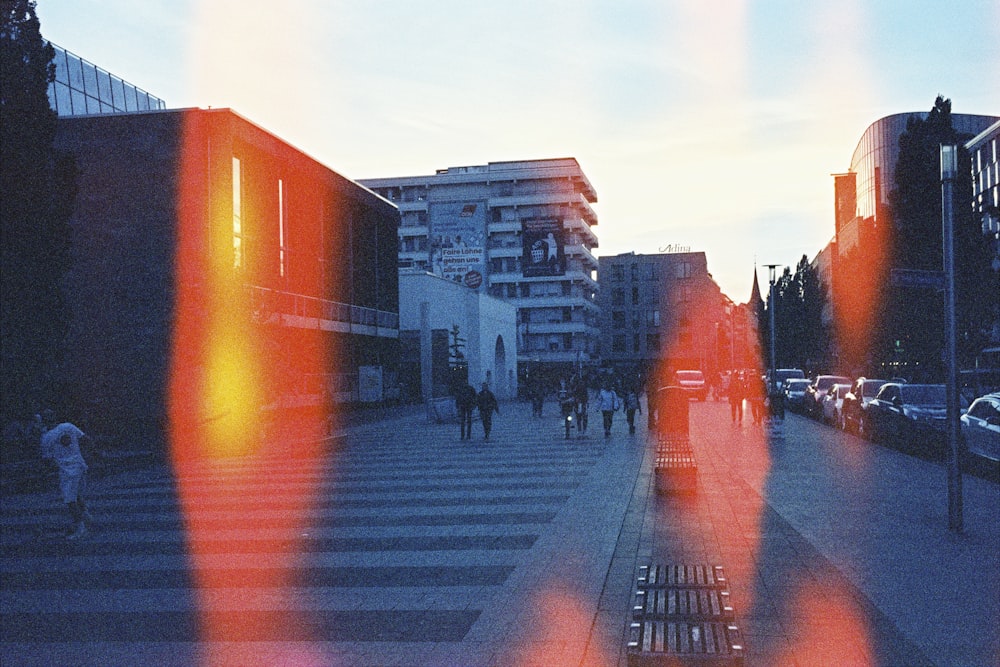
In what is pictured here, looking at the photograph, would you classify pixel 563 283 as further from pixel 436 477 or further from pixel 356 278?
pixel 436 477

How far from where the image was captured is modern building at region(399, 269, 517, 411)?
56000mm

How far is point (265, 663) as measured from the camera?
6719 millimetres

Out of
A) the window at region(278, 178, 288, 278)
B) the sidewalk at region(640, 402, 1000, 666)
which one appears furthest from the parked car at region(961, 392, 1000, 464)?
the window at region(278, 178, 288, 278)

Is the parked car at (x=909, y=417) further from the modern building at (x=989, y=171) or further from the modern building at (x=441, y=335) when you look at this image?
the modern building at (x=989, y=171)

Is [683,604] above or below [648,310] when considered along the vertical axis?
below

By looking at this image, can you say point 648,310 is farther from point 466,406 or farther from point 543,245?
point 466,406

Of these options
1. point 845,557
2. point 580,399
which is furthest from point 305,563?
point 580,399

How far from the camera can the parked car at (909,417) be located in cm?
2296

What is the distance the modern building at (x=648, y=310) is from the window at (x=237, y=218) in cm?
9814

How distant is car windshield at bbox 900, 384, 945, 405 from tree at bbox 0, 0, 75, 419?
19.3 meters

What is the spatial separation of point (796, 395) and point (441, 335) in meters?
19.1

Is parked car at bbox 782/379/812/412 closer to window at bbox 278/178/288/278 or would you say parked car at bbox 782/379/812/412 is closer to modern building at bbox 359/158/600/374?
window at bbox 278/178/288/278

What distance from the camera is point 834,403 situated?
36781 millimetres

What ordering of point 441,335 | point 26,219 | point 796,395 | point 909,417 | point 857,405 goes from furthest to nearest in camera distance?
point 441,335 → point 796,395 → point 857,405 → point 909,417 → point 26,219
